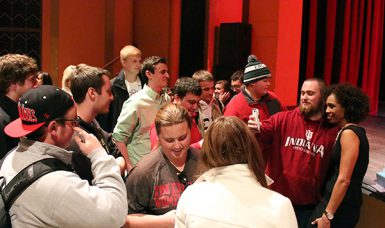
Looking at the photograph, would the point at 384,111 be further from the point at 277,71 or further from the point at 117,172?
the point at 117,172

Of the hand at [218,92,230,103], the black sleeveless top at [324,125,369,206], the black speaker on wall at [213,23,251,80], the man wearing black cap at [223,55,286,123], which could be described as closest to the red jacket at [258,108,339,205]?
the black sleeveless top at [324,125,369,206]

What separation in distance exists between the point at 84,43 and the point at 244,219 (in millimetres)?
6549

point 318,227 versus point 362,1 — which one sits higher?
point 362,1

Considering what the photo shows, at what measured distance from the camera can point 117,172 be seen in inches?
61.8

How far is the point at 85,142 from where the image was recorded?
1.63 meters

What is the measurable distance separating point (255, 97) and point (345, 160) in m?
1.00

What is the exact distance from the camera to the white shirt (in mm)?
1392

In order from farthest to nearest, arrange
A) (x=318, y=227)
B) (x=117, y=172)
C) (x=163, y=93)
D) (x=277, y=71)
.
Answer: (x=277, y=71) < (x=163, y=93) < (x=318, y=227) < (x=117, y=172)

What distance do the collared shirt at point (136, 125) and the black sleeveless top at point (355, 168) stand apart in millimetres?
1223

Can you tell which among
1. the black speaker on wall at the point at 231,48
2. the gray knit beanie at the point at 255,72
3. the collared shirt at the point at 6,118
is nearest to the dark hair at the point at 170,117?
the collared shirt at the point at 6,118

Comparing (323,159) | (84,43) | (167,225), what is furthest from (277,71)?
(167,225)

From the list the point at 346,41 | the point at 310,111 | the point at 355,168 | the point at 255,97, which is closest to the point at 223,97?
the point at 255,97

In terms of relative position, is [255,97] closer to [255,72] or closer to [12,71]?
[255,72]

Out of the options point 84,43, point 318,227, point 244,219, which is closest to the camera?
point 244,219
